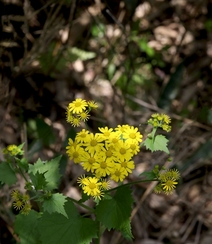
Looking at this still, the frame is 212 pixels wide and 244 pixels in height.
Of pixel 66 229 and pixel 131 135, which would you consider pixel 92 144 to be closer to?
pixel 131 135

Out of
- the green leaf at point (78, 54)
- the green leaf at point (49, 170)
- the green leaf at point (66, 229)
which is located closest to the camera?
the green leaf at point (66, 229)

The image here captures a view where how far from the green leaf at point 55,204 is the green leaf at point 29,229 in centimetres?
26

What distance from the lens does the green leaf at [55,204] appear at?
1310 millimetres

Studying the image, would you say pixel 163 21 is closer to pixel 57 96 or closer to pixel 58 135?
pixel 57 96

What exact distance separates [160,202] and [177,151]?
1.08 ft

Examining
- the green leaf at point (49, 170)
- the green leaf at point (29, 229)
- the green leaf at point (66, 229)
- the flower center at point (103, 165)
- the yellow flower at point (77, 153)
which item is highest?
Answer: the yellow flower at point (77, 153)

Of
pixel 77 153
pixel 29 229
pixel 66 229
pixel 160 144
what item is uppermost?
pixel 77 153

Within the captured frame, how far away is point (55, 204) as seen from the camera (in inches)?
52.1

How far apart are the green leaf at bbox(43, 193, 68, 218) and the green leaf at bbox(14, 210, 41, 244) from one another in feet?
0.85

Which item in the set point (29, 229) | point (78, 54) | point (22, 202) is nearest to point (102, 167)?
point (22, 202)

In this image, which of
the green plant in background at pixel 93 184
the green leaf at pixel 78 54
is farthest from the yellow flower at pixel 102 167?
the green leaf at pixel 78 54

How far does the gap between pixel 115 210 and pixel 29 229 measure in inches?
15.1

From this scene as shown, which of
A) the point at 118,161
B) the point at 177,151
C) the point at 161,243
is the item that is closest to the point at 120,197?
the point at 118,161

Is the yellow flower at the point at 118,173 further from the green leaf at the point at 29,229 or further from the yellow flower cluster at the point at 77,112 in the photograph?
the green leaf at the point at 29,229
